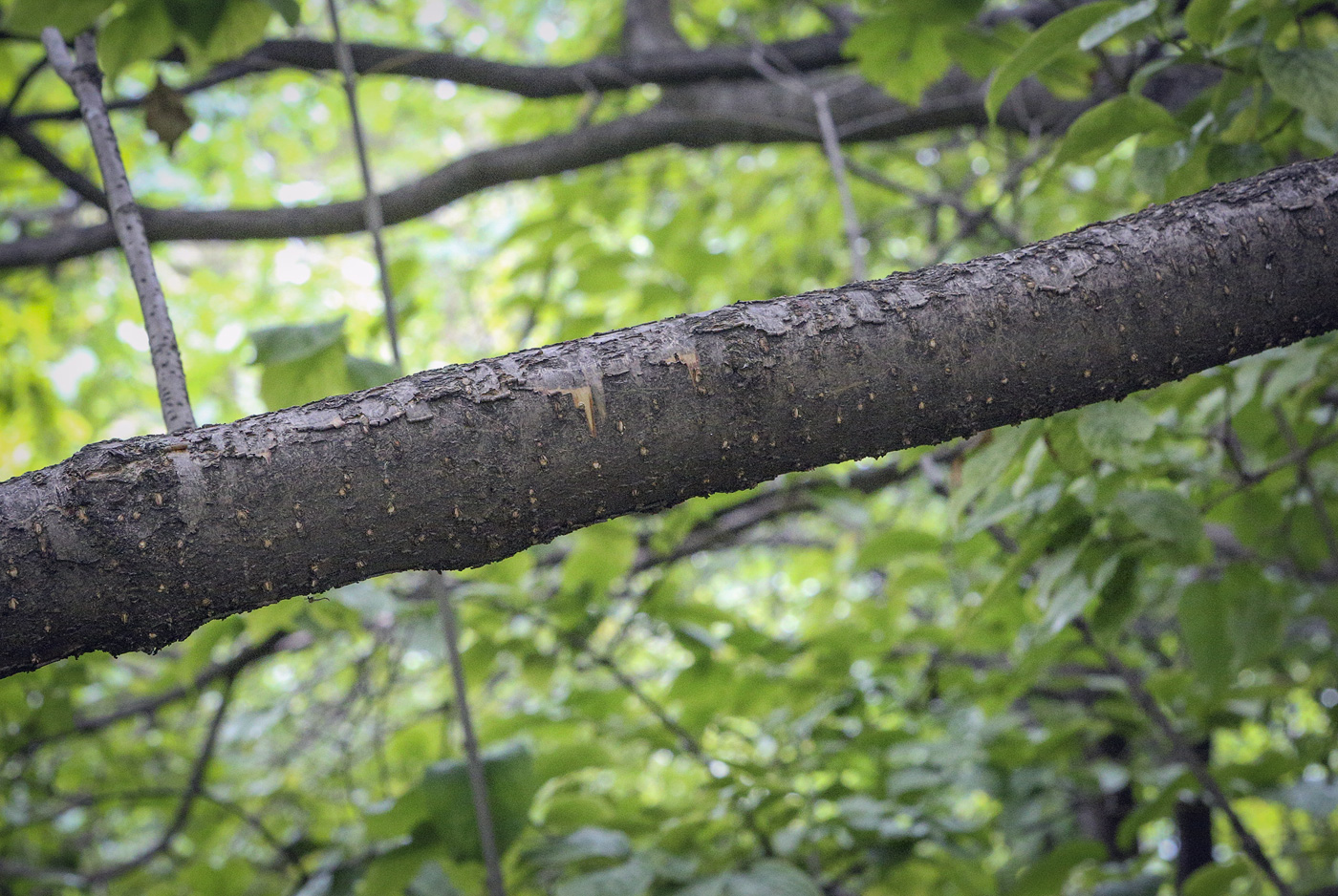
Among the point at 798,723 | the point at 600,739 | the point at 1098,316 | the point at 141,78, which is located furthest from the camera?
the point at 141,78

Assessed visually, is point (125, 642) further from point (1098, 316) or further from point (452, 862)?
point (452, 862)

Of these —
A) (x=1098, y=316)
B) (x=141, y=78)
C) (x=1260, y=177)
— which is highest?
(x=141, y=78)

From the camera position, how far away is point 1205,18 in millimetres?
1106

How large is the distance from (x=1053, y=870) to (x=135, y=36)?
6.91 feet

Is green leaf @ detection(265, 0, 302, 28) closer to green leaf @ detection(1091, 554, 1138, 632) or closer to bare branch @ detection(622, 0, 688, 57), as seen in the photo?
green leaf @ detection(1091, 554, 1138, 632)

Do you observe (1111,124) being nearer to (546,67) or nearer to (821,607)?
(546,67)

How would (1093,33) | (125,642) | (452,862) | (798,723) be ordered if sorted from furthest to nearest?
(798,723), (452,862), (1093,33), (125,642)

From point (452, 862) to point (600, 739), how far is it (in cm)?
54

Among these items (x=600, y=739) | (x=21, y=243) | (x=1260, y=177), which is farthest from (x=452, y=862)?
(x=21, y=243)

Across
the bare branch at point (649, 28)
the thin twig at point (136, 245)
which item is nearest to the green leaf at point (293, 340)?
the thin twig at point (136, 245)

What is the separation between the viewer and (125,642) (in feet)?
2.21

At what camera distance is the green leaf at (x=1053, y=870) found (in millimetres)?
1758

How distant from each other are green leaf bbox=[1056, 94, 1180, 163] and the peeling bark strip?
0.34m

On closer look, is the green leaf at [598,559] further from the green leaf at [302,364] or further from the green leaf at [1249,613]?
the green leaf at [1249,613]
